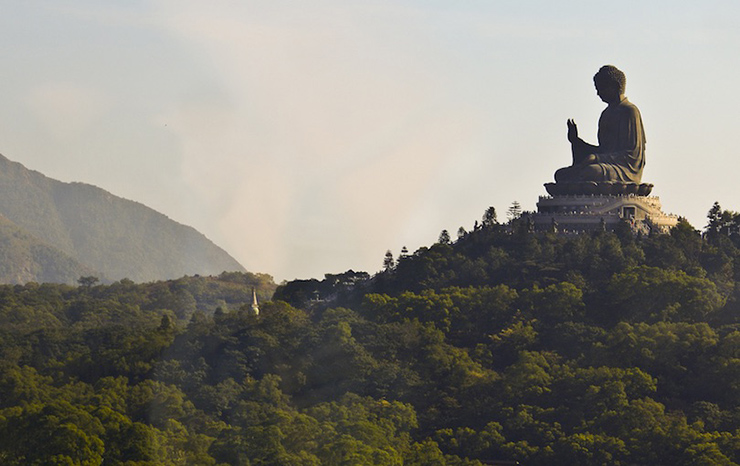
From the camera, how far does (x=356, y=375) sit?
58.7 m

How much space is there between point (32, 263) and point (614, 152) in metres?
112

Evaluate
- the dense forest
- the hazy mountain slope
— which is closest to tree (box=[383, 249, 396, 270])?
the dense forest

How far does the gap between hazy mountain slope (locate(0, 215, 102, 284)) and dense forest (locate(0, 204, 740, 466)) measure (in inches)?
4079

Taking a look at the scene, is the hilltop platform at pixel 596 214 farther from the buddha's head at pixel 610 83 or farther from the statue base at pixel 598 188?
the buddha's head at pixel 610 83

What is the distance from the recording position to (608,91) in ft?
243

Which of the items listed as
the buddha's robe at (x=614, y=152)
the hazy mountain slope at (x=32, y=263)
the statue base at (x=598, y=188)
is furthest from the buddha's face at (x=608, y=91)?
the hazy mountain slope at (x=32, y=263)

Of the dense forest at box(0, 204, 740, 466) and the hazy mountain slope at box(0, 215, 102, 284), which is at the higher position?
the hazy mountain slope at box(0, 215, 102, 284)

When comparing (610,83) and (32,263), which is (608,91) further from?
(32,263)

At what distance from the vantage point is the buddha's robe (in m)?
72.2

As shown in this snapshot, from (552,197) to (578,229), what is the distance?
6.88 feet

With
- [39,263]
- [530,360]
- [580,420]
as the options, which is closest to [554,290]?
[530,360]

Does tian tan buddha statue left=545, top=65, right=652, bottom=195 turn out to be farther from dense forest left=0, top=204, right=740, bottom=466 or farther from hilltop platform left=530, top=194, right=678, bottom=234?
dense forest left=0, top=204, right=740, bottom=466

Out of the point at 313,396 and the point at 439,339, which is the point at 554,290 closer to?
the point at 439,339

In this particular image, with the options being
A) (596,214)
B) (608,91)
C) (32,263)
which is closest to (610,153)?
(608,91)
